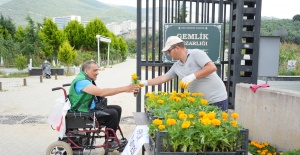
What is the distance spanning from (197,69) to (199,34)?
158 cm

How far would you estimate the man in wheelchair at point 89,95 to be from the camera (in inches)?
159

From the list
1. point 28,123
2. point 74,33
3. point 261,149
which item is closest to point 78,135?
point 261,149

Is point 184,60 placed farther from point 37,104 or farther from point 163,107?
point 37,104

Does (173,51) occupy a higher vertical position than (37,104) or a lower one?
higher

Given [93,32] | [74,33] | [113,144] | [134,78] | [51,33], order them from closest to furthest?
[134,78], [113,144], [51,33], [74,33], [93,32]

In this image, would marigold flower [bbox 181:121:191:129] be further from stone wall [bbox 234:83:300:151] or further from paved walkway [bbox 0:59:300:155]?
paved walkway [bbox 0:59:300:155]

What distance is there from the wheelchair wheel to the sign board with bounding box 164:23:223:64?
7.36ft

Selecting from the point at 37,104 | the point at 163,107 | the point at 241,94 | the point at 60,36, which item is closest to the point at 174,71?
the point at 163,107

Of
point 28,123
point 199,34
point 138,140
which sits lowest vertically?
point 28,123

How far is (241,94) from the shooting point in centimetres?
517

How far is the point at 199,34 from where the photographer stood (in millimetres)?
5133

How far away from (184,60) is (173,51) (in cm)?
24

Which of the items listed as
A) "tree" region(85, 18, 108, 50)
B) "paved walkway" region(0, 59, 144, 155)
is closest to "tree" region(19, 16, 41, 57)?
"paved walkway" region(0, 59, 144, 155)

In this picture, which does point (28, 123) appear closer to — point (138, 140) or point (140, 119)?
point (140, 119)
